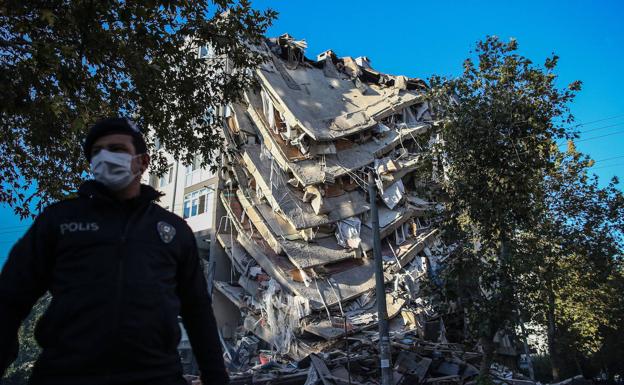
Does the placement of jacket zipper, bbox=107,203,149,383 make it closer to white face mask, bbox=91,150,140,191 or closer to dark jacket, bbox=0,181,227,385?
dark jacket, bbox=0,181,227,385

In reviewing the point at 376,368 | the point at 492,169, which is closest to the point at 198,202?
the point at 376,368

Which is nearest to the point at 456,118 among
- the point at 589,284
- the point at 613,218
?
the point at 613,218

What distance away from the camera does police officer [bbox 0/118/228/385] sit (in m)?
1.75

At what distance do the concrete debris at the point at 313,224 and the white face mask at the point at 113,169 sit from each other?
1732 centimetres

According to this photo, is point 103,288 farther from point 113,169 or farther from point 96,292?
point 113,169

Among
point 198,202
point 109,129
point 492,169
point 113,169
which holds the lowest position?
point 113,169

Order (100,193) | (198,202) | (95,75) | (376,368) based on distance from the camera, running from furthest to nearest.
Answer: (198,202), (376,368), (95,75), (100,193)

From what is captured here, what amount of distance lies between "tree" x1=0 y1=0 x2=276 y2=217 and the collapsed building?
36.4 ft

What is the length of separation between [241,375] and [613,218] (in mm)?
18780

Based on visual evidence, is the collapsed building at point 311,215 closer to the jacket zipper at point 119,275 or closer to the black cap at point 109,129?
the black cap at point 109,129

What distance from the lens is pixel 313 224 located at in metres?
22.5

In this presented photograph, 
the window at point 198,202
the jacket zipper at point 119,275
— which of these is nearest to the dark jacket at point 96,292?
the jacket zipper at point 119,275

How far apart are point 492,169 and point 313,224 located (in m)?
11.6

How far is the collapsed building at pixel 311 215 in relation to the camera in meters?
21.5
